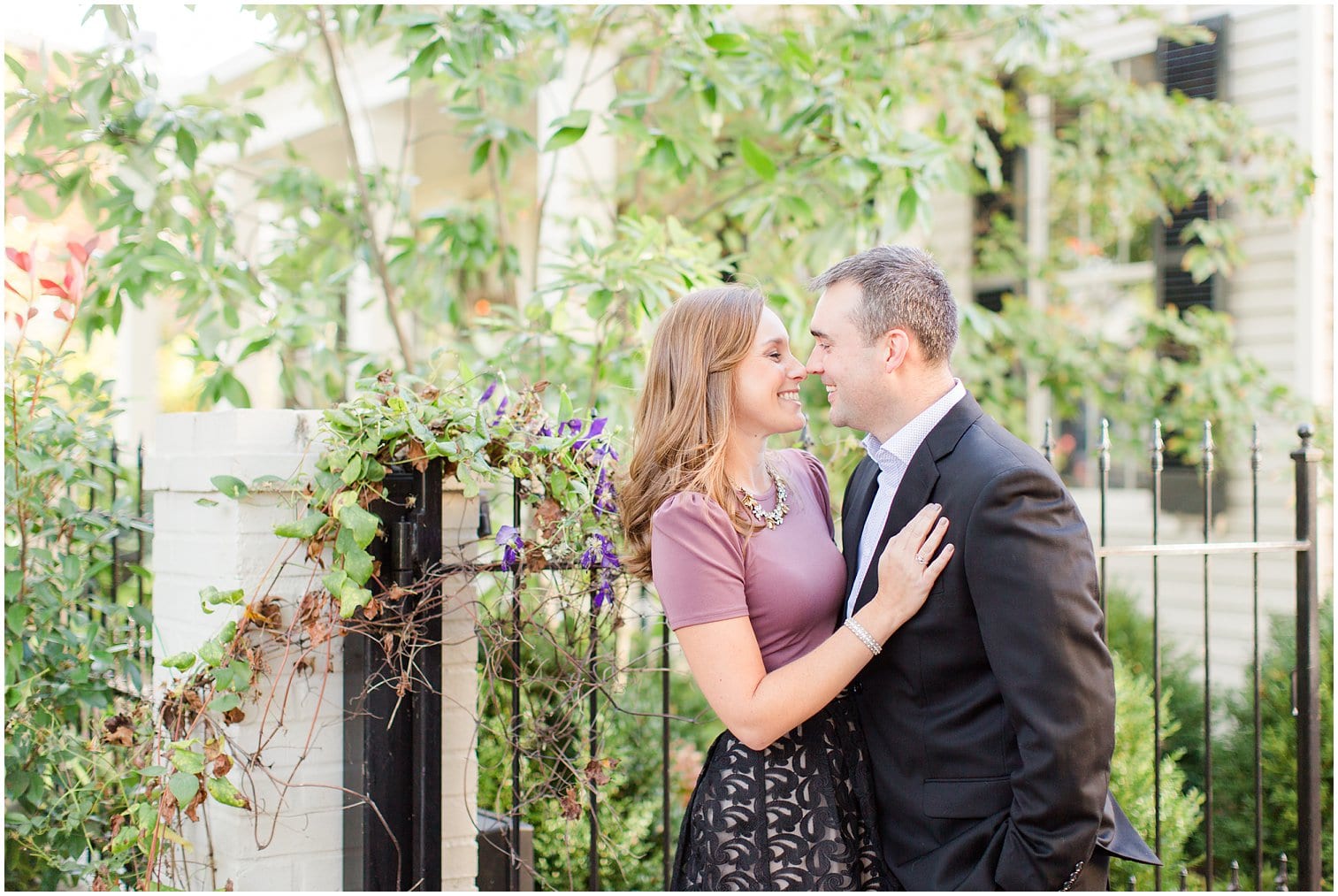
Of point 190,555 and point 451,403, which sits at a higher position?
point 451,403

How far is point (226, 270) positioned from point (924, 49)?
473 cm

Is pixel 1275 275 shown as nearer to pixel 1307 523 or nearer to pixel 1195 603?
pixel 1195 603

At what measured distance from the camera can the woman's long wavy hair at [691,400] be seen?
89.4 inches

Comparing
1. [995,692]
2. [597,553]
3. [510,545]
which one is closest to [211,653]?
[510,545]

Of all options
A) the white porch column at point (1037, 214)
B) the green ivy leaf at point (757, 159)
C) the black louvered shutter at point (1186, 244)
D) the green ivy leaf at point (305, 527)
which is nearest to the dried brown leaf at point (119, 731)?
the green ivy leaf at point (305, 527)

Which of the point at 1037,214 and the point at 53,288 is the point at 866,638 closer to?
the point at 53,288

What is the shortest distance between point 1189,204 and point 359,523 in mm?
7404

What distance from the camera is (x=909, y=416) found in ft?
7.39

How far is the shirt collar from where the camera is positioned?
223 cm

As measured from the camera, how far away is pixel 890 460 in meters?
2.28

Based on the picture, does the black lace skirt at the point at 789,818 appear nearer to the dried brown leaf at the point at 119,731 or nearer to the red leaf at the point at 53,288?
the dried brown leaf at the point at 119,731

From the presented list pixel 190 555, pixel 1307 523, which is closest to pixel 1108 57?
pixel 1307 523

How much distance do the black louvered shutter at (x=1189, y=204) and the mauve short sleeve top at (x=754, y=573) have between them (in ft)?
21.8

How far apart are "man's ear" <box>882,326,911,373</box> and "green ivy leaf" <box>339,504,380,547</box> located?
1.16 meters
